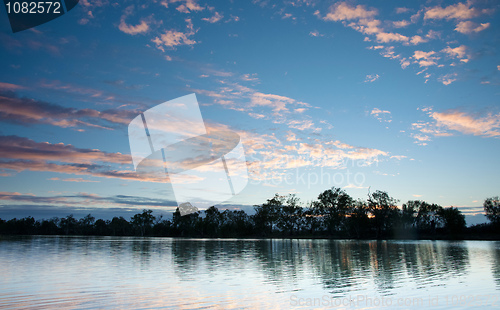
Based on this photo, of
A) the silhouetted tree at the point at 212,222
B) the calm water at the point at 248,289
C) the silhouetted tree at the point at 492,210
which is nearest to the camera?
the calm water at the point at 248,289

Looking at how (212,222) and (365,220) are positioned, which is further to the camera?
(212,222)

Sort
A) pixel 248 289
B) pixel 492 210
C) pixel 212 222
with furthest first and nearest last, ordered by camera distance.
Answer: pixel 212 222 < pixel 492 210 < pixel 248 289

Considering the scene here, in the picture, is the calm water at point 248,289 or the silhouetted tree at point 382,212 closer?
the calm water at point 248,289

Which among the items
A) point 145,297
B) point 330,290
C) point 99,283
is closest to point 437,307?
point 330,290

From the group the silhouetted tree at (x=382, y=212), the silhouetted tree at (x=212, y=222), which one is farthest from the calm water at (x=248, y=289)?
the silhouetted tree at (x=212, y=222)

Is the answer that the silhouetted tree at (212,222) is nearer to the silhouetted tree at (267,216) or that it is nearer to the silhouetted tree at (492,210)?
the silhouetted tree at (267,216)

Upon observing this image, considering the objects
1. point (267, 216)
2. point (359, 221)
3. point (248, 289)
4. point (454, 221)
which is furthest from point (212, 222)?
point (248, 289)

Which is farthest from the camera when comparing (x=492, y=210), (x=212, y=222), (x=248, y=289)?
(x=212, y=222)

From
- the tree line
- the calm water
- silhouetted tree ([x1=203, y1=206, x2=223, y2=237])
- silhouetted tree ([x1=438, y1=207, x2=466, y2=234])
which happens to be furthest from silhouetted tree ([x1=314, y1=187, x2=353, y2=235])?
the calm water

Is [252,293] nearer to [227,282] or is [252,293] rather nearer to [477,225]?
[227,282]

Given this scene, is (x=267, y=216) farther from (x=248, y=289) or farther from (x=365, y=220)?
(x=248, y=289)

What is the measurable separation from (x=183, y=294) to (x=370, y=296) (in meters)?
8.07

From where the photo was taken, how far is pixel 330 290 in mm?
15891

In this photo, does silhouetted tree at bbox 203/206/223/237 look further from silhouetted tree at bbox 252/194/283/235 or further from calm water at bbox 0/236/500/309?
calm water at bbox 0/236/500/309
